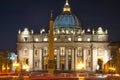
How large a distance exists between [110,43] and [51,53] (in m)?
114

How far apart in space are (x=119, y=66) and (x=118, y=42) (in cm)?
5647

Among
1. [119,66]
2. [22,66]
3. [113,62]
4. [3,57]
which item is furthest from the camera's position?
[22,66]

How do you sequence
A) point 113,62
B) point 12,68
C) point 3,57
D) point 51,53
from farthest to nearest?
point 12,68, point 3,57, point 113,62, point 51,53

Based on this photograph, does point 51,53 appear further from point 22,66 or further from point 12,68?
point 22,66

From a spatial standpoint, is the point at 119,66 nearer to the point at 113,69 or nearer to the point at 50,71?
the point at 113,69

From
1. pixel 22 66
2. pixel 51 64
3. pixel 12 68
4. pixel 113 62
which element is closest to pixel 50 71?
pixel 51 64

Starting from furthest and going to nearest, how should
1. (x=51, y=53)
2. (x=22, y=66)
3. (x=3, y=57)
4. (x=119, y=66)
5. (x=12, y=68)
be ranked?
(x=22, y=66) < (x=12, y=68) < (x=3, y=57) < (x=119, y=66) < (x=51, y=53)

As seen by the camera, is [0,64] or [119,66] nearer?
[119,66]

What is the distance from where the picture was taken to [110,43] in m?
199

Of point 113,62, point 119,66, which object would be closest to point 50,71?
point 119,66

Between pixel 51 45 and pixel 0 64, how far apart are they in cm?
6863

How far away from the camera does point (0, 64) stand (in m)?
154

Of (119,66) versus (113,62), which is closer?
(119,66)

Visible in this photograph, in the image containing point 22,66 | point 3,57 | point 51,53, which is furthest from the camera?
point 22,66
